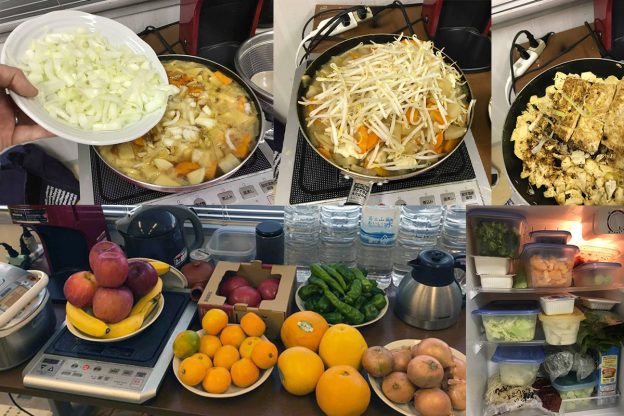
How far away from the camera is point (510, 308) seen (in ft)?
4.24

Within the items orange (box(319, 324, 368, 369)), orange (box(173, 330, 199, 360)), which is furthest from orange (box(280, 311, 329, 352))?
orange (box(173, 330, 199, 360))

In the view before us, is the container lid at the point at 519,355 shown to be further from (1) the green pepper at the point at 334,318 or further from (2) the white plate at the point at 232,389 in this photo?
(2) the white plate at the point at 232,389

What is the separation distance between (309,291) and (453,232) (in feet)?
1.46

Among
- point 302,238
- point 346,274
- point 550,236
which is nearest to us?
point 550,236

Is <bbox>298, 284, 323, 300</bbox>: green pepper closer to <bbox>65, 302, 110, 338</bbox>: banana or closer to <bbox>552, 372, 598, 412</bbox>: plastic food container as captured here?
A: <bbox>65, 302, 110, 338</bbox>: banana

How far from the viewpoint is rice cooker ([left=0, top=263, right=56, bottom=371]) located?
142cm

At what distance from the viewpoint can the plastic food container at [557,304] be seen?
1.27 metres

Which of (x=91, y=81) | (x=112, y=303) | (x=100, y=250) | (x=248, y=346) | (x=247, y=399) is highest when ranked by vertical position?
(x=91, y=81)

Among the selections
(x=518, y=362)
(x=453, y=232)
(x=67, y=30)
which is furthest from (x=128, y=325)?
(x=518, y=362)

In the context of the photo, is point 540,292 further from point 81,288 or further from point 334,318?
point 81,288

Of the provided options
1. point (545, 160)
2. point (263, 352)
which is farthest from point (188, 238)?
point (545, 160)

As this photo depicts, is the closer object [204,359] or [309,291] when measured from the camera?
[204,359]

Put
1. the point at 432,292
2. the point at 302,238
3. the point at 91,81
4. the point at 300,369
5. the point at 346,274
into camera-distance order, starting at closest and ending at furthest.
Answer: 1. the point at 91,81
2. the point at 300,369
3. the point at 432,292
4. the point at 346,274
5. the point at 302,238

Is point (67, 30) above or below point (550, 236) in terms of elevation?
above
